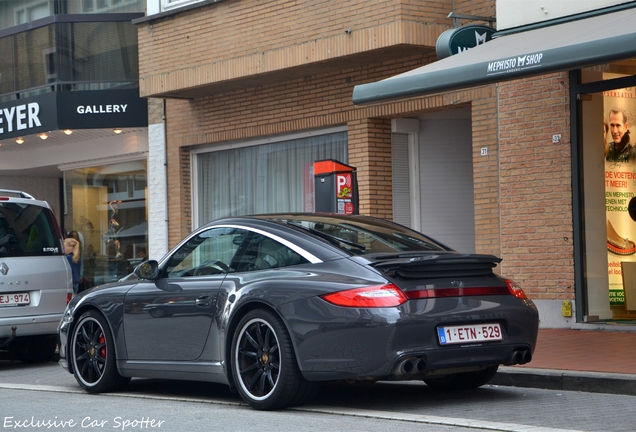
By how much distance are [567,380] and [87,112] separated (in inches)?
479

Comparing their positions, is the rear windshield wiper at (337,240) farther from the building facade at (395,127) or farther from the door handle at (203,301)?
the building facade at (395,127)

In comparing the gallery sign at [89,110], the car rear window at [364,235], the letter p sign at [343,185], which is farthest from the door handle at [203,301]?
→ the gallery sign at [89,110]

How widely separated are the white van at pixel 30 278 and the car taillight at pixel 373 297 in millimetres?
5912

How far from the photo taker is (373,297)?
686 centimetres

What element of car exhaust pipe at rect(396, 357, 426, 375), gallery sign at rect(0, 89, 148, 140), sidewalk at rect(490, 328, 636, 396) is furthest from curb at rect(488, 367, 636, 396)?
gallery sign at rect(0, 89, 148, 140)

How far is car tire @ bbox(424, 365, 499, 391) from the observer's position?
314 inches

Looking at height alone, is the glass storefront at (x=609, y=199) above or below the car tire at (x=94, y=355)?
above

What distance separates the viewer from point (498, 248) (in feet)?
44.5

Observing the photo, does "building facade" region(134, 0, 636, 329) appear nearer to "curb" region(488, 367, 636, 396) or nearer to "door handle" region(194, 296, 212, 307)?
"curb" region(488, 367, 636, 396)

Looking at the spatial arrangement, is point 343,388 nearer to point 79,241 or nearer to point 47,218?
point 47,218

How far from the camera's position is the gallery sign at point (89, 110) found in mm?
18391

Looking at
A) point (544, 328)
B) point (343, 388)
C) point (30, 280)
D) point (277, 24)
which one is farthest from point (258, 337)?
point (277, 24)

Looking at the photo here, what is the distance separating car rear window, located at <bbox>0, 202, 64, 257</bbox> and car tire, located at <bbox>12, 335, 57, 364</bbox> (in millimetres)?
1101

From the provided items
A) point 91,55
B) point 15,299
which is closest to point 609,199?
point 15,299
